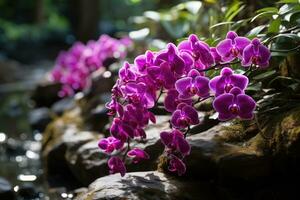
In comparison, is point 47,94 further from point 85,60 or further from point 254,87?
point 254,87

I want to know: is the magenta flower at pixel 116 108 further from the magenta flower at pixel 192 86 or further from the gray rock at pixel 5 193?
the gray rock at pixel 5 193

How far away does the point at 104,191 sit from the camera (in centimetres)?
168

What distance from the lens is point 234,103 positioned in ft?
4.85

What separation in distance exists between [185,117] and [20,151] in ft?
9.69

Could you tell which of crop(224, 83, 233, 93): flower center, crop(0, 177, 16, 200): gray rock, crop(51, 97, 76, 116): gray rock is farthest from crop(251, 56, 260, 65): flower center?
crop(51, 97, 76, 116): gray rock

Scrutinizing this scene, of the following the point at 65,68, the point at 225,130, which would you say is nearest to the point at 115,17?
the point at 65,68

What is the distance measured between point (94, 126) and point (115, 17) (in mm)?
17582

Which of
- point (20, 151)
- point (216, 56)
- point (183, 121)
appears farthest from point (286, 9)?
point (20, 151)

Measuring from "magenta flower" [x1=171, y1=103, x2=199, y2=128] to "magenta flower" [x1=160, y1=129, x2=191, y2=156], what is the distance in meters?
0.05

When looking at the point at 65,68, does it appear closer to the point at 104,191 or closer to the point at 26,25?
the point at 104,191

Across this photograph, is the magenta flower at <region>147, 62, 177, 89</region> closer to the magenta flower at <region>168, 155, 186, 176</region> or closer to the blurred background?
the magenta flower at <region>168, 155, 186, 176</region>

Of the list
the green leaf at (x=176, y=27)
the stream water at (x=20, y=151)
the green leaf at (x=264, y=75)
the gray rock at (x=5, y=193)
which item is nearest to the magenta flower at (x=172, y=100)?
the green leaf at (x=264, y=75)

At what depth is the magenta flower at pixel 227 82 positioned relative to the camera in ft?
4.97

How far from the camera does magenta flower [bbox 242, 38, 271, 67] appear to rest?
157cm
